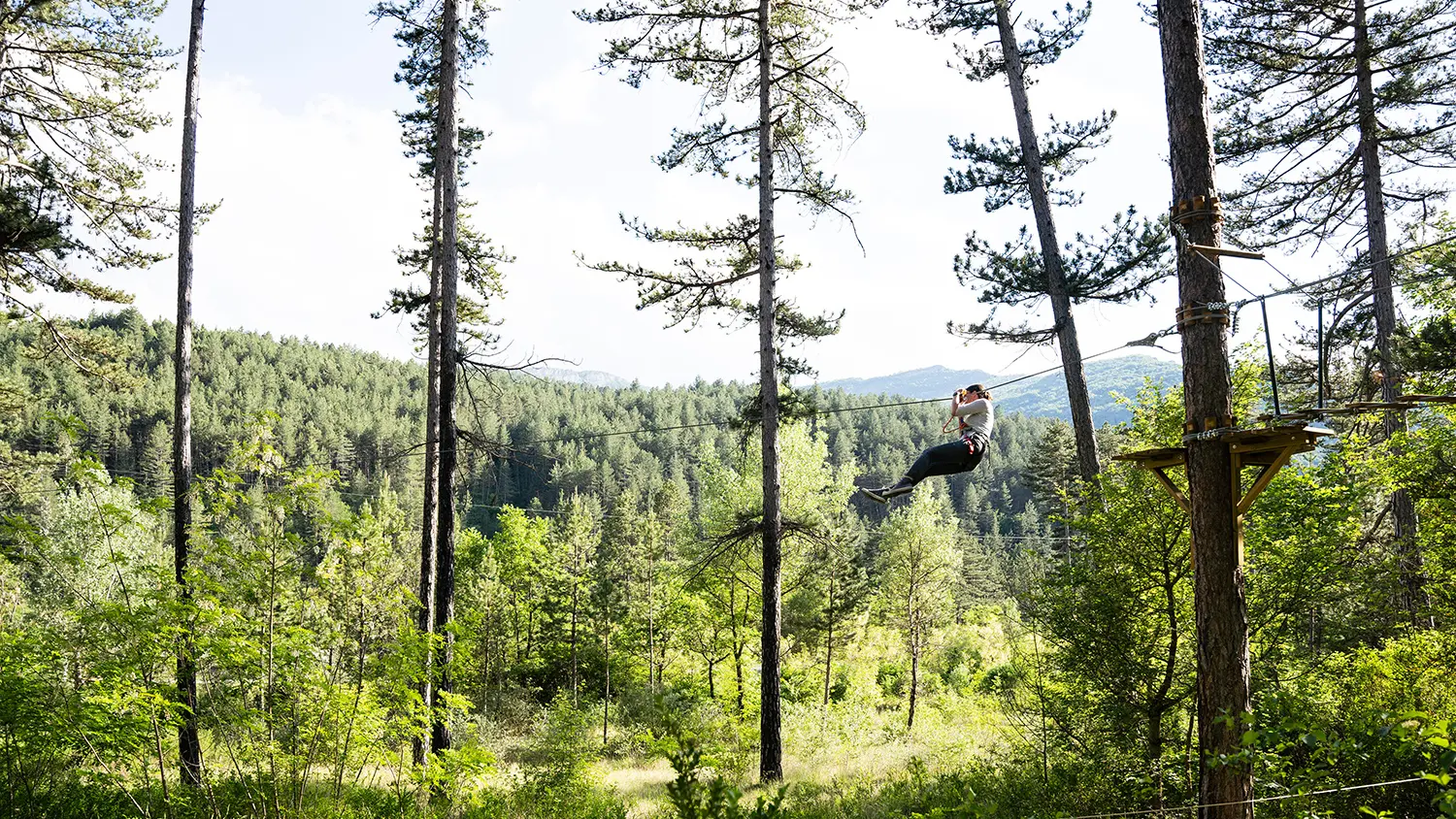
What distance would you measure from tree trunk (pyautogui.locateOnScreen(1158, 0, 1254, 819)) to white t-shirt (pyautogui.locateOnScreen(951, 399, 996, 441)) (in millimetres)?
2187

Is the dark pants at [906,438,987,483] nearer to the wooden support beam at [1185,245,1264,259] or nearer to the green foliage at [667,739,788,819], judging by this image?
the wooden support beam at [1185,245,1264,259]

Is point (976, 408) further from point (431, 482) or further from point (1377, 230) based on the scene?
point (1377, 230)

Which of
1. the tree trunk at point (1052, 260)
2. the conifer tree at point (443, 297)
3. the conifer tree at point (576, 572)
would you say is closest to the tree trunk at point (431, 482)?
the conifer tree at point (443, 297)

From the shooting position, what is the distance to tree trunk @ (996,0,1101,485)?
991 centimetres

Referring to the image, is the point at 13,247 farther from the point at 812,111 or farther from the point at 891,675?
the point at 891,675

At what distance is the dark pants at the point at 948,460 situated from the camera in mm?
7234

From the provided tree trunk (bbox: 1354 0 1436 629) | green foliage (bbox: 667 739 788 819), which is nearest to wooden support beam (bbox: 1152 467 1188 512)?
green foliage (bbox: 667 739 788 819)

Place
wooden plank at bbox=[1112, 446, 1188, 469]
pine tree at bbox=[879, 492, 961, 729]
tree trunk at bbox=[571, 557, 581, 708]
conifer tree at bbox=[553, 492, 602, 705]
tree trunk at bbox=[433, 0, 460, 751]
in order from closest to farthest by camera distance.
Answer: wooden plank at bbox=[1112, 446, 1188, 469] → tree trunk at bbox=[433, 0, 460, 751] → pine tree at bbox=[879, 492, 961, 729] → tree trunk at bbox=[571, 557, 581, 708] → conifer tree at bbox=[553, 492, 602, 705]

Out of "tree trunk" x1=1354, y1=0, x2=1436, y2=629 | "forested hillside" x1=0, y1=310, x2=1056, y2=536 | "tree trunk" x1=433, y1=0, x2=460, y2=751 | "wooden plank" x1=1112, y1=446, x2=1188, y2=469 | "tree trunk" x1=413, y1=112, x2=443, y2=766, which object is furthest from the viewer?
"forested hillside" x1=0, y1=310, x2=1056, y2=536

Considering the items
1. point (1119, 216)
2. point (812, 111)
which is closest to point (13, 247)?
point (812, 111)

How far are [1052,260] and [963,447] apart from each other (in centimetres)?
458

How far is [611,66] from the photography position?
1133cm

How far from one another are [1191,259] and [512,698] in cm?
3030

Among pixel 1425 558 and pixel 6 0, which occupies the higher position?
pixel 6 0
